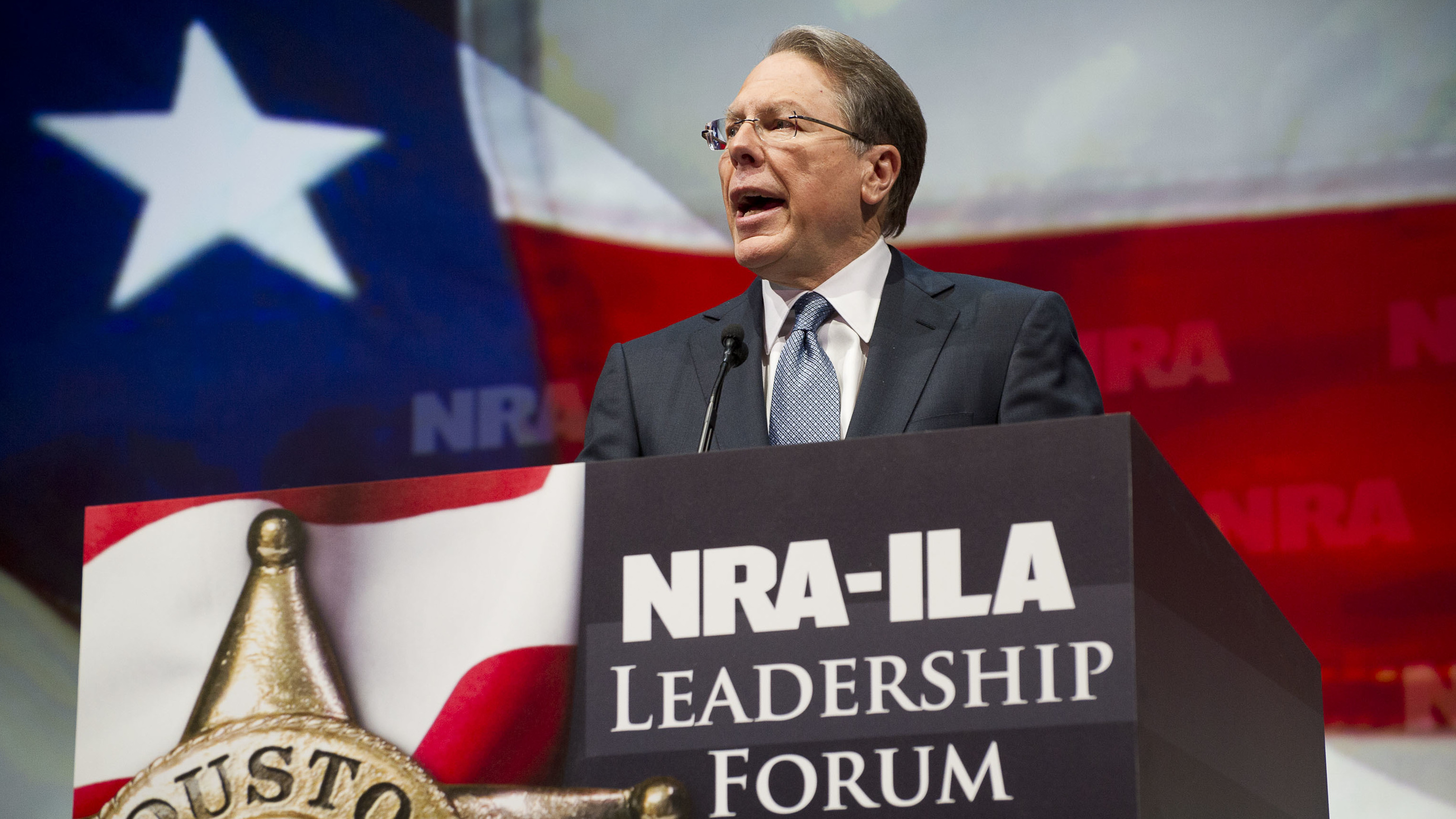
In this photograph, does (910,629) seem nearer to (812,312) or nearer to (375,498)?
(375,498)

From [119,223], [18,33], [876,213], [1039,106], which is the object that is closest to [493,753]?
[876,213]

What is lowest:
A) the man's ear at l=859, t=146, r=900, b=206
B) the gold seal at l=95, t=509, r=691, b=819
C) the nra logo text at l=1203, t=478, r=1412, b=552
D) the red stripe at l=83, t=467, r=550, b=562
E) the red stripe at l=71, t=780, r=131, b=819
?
the red stripe at l=71, t=780, r=131, b=819

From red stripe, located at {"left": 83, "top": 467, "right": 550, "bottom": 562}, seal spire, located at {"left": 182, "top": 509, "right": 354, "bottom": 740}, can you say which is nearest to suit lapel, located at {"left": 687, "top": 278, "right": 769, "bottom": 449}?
red stripe, located at {"left": 83, "top": 467, "right": 550, "bottom": 562}

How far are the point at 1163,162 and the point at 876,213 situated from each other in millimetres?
1352

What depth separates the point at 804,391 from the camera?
179 centimetres

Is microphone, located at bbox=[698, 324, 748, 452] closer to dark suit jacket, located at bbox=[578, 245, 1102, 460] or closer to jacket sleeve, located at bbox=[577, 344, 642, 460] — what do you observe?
dark suit jacket, located at bbox=[578, 245, 1102, 460]

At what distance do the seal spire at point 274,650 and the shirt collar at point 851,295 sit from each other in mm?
777

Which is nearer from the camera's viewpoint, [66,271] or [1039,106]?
[1039,106]

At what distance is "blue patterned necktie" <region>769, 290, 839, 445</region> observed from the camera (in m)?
1.75

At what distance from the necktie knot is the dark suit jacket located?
57 millimetres

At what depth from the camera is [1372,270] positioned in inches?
120

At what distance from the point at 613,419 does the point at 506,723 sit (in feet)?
2.52

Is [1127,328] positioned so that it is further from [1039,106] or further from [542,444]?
[542,444]

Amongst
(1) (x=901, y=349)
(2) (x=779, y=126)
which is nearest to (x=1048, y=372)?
Result: (1) (x=901, y=349)
